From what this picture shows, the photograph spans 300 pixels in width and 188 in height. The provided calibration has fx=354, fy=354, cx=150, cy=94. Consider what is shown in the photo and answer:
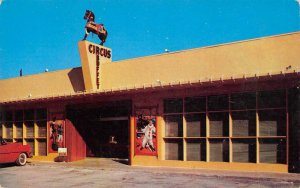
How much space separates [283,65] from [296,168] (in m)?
4.02

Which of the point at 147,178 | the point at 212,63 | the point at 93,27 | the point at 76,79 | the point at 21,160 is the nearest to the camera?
the point at 147,178

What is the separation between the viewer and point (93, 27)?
20688mm

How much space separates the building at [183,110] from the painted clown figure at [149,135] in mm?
46

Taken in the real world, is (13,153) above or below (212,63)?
below

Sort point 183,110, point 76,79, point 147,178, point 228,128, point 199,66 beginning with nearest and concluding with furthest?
1. point 147,178
2. point 228,128
3. point 183,110
4. point 199,66
5. point 76,79

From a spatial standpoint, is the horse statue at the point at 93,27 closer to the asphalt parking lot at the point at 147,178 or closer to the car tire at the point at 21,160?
the car tire at the point at 21,160

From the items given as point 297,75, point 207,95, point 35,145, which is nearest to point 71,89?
point 35,145

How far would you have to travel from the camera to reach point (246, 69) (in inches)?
585

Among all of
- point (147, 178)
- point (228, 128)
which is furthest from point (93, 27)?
point (147, 178)

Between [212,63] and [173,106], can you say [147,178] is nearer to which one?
[173,106]

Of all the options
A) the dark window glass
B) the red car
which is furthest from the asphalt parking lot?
the dark window glass

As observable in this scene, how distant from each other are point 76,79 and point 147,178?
425 inches

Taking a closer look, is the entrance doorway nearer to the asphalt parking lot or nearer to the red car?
the red car

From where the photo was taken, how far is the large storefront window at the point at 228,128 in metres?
13.4
